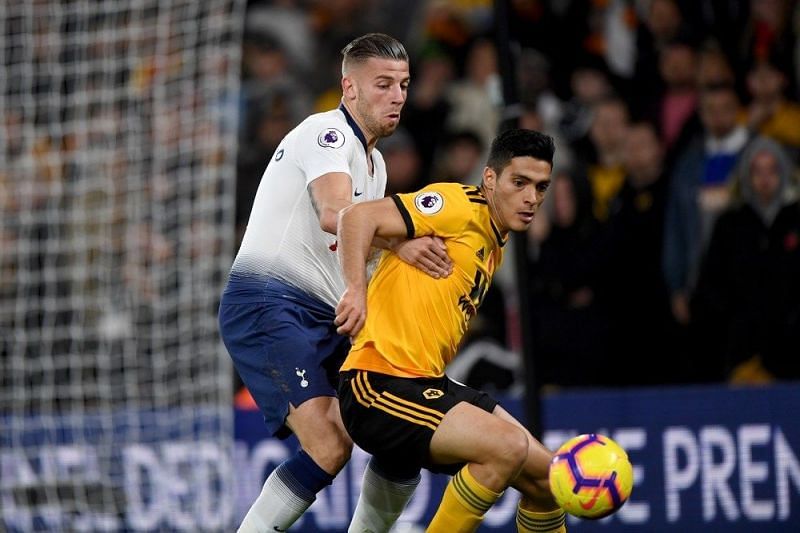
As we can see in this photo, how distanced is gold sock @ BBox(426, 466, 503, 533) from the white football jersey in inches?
42.7

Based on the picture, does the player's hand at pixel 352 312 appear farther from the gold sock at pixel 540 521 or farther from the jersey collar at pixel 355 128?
the gold sock at pixel 540 521

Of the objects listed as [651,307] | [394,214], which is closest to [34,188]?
[651,307]

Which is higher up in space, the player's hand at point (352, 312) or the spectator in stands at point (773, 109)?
the spectator in stands at point (773, 109)

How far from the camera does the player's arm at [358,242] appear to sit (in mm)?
5066

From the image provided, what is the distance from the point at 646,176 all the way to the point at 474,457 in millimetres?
4549

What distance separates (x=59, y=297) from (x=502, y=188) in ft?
16.6

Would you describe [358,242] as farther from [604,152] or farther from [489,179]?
[604,152]

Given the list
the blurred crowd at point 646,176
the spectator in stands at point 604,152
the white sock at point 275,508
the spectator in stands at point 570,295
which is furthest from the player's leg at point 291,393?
the spectator in stands at point 604,152

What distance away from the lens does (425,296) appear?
206 inches

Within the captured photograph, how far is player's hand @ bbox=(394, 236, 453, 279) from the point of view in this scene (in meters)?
5.18

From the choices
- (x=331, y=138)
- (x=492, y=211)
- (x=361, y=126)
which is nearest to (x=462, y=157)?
(x=361, y=126)

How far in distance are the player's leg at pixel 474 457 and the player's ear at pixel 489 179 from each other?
0.87m

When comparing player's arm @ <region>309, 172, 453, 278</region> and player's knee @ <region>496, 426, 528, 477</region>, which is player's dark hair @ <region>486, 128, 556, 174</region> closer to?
player's arm @ <region>309, 172, 453, 278</region>

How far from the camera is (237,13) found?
9.42 metres
